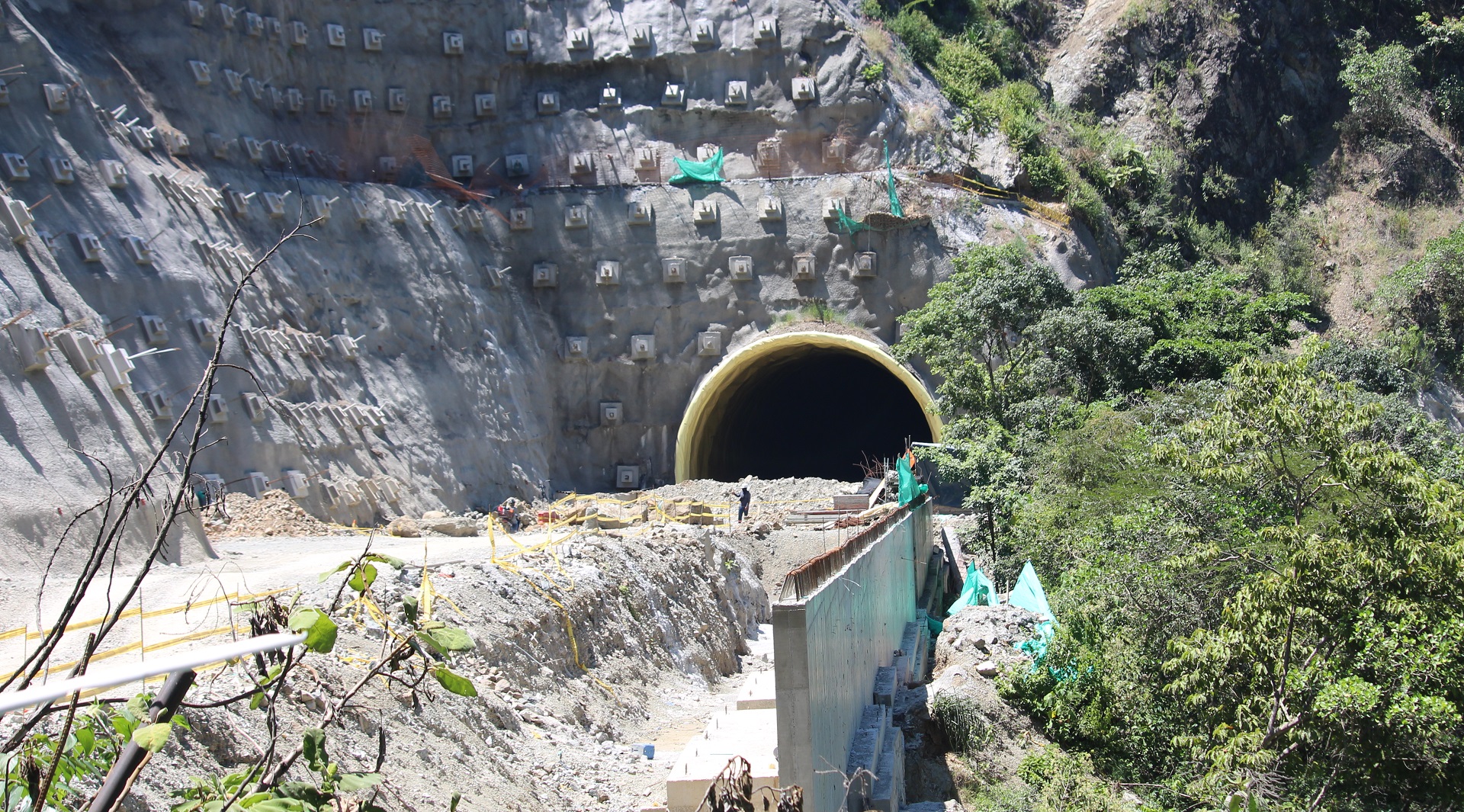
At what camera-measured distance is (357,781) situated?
2824mm

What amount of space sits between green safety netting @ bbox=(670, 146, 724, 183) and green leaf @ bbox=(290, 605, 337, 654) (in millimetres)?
24417

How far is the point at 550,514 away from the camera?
835 inches

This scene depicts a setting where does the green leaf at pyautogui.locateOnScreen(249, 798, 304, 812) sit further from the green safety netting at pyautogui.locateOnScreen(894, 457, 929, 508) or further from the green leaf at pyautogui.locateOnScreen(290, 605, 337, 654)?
the green safety netting at pyautogui.locateOnScreen(894, 457, 929, 508)

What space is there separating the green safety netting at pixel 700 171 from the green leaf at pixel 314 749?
Result: 2451 cm

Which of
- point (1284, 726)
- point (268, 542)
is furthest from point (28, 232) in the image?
point (1284, 726)

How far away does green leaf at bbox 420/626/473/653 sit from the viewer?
9.54 ft

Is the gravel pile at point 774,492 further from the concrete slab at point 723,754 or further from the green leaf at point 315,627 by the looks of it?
the green leaf at point 315,627

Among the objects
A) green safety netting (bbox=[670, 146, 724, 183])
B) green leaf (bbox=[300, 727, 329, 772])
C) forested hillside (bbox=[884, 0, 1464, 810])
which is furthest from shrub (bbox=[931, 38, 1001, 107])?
green leaf (bbox=[300, 727, 329, 772])

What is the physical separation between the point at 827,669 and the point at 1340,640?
388 cm

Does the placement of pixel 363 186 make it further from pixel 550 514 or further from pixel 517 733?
pixel 517 733

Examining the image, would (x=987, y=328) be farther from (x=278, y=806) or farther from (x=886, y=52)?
(x=278, y=806)

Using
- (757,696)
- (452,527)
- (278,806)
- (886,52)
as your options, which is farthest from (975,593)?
(278,806)

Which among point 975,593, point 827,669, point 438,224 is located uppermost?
point 438,224

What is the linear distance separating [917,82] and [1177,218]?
762 centimetres
